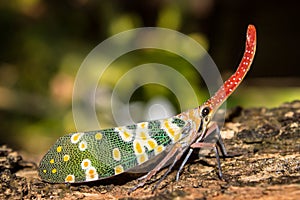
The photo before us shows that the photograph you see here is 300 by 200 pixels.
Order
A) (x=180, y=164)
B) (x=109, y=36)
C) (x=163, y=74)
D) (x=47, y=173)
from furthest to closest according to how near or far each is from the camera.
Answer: (x=109, y=36) → (x=163, y=74) → (x=180, y=164) → (x=47, y=173)

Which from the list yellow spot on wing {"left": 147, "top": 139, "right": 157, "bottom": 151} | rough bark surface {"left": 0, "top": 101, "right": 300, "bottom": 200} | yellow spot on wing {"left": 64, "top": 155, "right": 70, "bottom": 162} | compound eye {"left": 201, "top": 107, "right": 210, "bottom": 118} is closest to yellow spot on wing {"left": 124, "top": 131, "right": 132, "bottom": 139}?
yellow spot on wing {"left": 147, "top": 139, "right": 157, "bottom": 151}

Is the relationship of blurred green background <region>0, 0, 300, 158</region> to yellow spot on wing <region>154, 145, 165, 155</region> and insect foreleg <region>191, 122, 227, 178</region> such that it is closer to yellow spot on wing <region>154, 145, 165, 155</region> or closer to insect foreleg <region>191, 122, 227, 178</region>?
insect foreleg <region>191, 122, 227, 178</region>

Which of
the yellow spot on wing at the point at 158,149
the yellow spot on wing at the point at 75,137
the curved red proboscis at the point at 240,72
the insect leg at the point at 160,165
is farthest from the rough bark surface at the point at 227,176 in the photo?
the curved red proboscis at the point at 240,72

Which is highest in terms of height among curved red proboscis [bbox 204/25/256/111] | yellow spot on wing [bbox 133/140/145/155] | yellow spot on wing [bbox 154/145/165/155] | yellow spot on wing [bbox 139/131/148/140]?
curved red proboscis [bbox 204/25/256/111]

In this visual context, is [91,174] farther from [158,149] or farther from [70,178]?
[158,149]

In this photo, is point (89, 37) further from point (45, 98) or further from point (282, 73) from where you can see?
point (282, 73)

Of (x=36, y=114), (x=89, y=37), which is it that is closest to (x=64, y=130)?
(x=36, y=114)
